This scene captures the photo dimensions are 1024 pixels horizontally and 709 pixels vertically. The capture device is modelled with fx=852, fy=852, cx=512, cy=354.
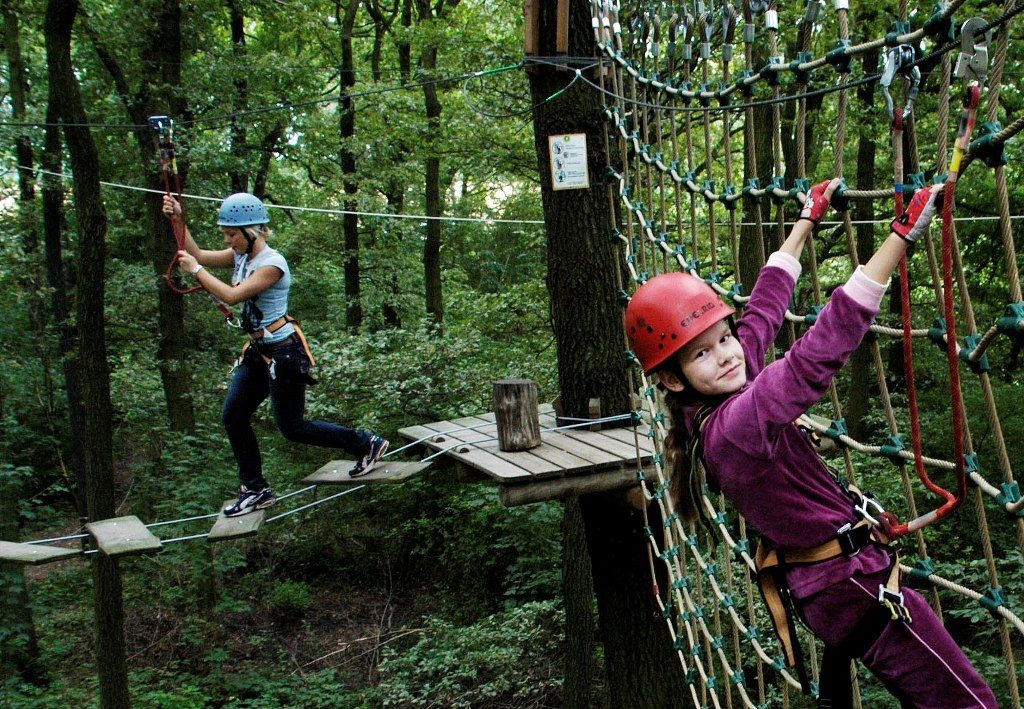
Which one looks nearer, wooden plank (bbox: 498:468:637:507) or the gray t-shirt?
wooden plank (bbox: 498:468:637:507)

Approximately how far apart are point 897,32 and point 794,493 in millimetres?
A: 720

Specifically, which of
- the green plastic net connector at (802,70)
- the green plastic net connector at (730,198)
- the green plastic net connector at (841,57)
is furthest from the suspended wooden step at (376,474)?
the green plastic net connector at (841,57)

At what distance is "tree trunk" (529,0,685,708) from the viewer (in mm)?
3203

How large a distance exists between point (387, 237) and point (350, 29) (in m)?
2.43

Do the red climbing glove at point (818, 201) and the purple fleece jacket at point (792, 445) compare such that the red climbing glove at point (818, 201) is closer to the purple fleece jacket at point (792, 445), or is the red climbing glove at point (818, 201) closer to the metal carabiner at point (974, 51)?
the purple fleece jacket at point (792, 445)

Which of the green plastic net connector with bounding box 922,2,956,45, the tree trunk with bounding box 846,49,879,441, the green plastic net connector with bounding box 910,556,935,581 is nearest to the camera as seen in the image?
the green plastic net connector with bounding box 922,2,956,45

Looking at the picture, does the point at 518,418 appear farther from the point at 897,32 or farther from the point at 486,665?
the point at 486,665

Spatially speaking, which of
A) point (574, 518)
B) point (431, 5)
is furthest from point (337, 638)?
point (431, 5)

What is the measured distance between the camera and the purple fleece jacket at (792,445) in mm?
1075

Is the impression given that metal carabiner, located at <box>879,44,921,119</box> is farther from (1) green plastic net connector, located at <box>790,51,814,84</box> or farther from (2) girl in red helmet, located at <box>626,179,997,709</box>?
(1) green plastic net connector, located at <box>790,51,814,84</box>

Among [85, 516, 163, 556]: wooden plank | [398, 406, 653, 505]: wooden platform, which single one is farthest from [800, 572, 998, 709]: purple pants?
[85, 516, 163, 556]: wooden plank

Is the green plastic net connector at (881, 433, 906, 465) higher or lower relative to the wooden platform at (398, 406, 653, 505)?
higher

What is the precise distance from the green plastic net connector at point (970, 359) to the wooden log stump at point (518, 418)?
76.5 inches

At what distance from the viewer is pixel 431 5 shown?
35.2ft
